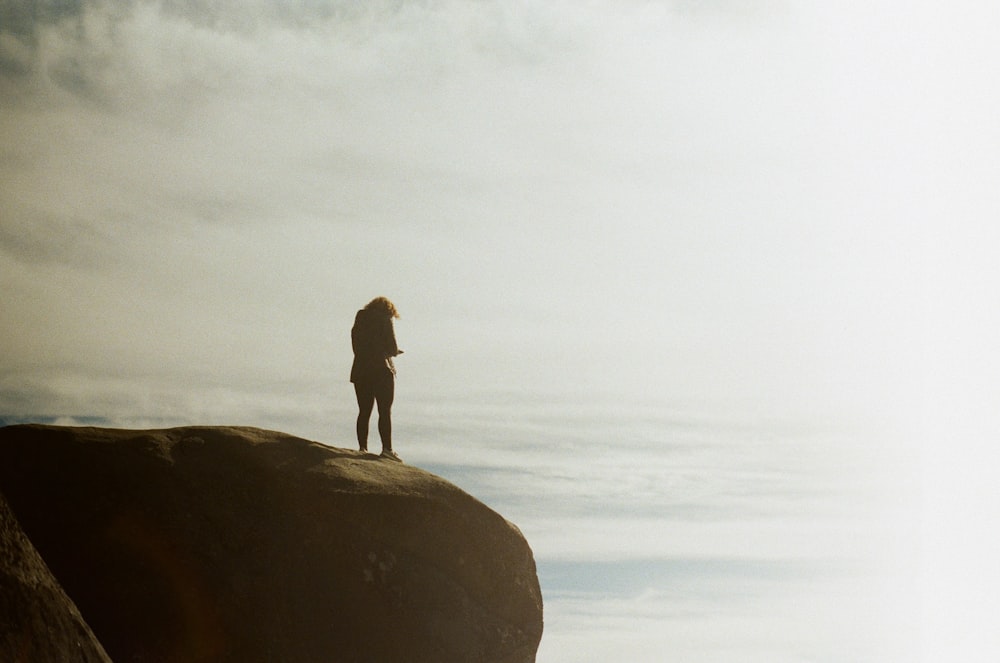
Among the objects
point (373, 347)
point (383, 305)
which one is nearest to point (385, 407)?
point (373, 347)

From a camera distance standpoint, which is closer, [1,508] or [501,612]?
[1,508]

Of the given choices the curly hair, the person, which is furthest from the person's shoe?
the curly hair

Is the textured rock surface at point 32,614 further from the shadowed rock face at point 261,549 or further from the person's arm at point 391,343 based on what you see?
the person's arm at point 391,343

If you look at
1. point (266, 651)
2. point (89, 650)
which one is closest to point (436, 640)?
point (266, 651)

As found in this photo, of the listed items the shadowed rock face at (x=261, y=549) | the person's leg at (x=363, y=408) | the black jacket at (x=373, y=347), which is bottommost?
the shadowed rock face at (x=261, y=549)

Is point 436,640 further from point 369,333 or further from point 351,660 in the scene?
point 369,333

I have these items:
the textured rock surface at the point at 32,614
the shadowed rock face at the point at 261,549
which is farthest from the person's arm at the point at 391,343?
the textured rock surface at the point at 32,614

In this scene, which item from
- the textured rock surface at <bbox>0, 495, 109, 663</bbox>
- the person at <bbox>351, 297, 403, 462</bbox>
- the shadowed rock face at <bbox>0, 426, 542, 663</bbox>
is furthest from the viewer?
the person at <bbox>351, 297, 403, 462</bbox>

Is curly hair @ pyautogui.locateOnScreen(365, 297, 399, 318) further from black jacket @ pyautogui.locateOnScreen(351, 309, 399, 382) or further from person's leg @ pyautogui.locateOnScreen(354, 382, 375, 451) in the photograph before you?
person's leg @ pyautogui.locateOnScreen(354, 382, 375, 451)

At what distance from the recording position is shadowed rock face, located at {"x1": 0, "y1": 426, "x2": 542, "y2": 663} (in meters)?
15.4

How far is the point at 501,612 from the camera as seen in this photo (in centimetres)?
Result: 1827

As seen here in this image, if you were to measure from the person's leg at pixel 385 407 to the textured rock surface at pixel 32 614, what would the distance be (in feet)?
33.1

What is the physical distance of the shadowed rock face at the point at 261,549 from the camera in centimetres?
1541

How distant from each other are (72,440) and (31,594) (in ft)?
27.7
